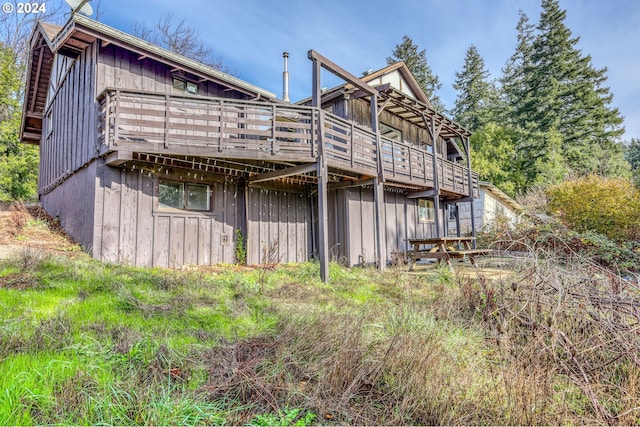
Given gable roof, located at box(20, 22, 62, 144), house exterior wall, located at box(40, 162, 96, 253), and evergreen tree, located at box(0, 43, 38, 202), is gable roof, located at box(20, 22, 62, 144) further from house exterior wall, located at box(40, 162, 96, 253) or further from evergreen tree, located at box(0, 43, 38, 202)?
house exterior wall, located at box(40, 162, 96, 253)

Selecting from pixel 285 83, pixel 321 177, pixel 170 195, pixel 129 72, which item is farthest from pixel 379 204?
pixel 129 72

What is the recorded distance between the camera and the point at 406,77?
1430 centimetres

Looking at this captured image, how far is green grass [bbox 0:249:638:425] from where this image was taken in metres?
2.25

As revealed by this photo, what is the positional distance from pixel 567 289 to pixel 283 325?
302 centimetres

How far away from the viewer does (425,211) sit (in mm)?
15219

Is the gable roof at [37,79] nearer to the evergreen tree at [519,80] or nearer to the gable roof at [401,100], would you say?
the gable roof at [401,100]

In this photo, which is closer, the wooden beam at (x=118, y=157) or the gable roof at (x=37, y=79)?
the wooden beam at (x=118, y=157)

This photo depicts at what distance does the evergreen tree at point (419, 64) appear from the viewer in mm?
33688

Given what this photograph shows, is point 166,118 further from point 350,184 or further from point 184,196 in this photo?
point 350,184

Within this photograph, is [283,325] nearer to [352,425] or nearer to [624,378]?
[352,425]

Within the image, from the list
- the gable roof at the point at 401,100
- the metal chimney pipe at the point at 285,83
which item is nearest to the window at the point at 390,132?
the gable roof at the point at 401,100

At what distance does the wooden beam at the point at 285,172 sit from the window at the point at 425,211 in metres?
7.84

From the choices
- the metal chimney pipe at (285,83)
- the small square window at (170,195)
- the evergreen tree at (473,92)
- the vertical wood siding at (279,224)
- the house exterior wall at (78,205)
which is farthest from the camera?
the evergreen tree at (473,92)

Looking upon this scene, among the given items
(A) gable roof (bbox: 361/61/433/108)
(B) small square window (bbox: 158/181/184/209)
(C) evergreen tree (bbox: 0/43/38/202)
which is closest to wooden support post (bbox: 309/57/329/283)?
(B) small square window (bbox: 158/181/184/209)
